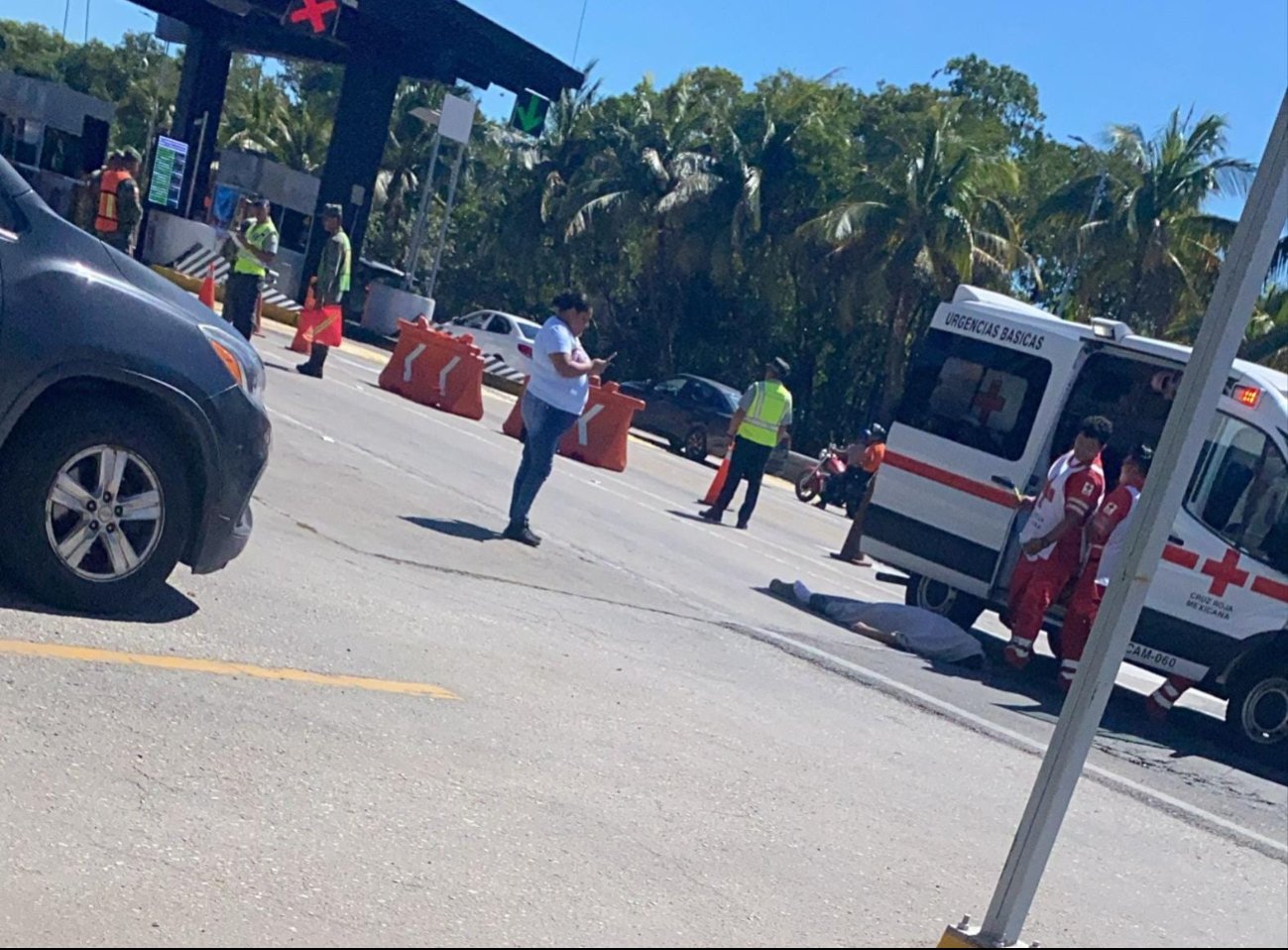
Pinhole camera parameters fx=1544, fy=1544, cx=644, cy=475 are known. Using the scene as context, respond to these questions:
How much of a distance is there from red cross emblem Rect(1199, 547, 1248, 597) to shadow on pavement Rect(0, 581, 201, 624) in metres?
6.62

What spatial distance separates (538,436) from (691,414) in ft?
66.7

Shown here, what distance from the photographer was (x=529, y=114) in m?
27.0


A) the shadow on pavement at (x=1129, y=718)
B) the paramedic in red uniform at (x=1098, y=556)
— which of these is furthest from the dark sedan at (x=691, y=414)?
the paramedic in red uniform at (x=1098, y=556)

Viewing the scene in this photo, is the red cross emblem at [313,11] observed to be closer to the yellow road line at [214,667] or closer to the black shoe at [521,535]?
the black shoe at [521,535]

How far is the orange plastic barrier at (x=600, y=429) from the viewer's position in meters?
19.4

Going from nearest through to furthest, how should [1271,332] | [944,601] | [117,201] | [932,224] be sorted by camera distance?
[944,601]
[117,201]
[1271,332]
[932,224]

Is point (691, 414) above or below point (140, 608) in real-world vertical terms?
below

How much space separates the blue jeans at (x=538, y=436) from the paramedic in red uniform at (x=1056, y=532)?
3.32 meters

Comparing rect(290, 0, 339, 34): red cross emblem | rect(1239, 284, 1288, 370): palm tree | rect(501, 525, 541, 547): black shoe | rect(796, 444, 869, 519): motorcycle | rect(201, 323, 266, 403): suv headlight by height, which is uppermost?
rect(290, 0, 339, 34): red cross emblem

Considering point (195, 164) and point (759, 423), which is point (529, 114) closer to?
point (195, 164)

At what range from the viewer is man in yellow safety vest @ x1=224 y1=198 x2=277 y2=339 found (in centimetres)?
1652

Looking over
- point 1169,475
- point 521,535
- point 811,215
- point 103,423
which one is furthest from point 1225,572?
point 811,215

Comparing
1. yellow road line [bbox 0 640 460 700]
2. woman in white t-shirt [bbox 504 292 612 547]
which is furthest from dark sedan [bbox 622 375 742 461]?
yellow road line [bbox 0 640 460 700]

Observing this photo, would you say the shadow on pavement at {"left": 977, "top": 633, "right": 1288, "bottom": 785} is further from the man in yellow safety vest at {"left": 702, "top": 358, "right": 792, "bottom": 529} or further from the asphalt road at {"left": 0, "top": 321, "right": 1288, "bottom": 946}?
the man in yellow safety vest at {"left": 702, "top": 358, "right": 792, "bottom": 529}
